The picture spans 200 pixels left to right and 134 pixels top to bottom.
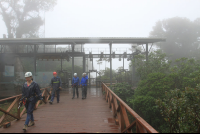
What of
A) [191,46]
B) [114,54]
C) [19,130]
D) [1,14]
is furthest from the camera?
[191,46]

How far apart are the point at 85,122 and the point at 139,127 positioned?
2.85 meters

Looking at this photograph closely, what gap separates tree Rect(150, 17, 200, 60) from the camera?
1336 inches

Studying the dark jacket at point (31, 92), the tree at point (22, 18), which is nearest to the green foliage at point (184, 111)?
the dark jacket at point (31, 92)

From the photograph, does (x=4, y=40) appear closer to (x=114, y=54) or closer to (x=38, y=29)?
(x=114, y=54)

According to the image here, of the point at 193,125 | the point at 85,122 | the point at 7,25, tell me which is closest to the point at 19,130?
the point at 85,122

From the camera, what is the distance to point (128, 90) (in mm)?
14328

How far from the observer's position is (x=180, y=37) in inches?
1367

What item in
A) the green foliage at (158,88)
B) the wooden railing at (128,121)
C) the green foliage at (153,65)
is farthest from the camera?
the green foliage at (153,65)

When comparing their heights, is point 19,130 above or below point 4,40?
below

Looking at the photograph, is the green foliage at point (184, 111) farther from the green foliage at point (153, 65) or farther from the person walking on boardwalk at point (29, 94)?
the green foliage at point (153, 65)

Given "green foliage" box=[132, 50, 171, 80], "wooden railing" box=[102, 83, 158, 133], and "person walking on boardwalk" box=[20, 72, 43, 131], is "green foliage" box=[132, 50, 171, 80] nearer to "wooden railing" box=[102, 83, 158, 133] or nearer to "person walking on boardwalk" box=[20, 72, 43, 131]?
"wooden railing" box=[102, 83, 158, 133]

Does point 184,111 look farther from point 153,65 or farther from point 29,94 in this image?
point 153,65

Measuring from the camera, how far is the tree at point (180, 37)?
111 ft

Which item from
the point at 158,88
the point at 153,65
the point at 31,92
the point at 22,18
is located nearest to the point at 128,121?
the point at 31,92
